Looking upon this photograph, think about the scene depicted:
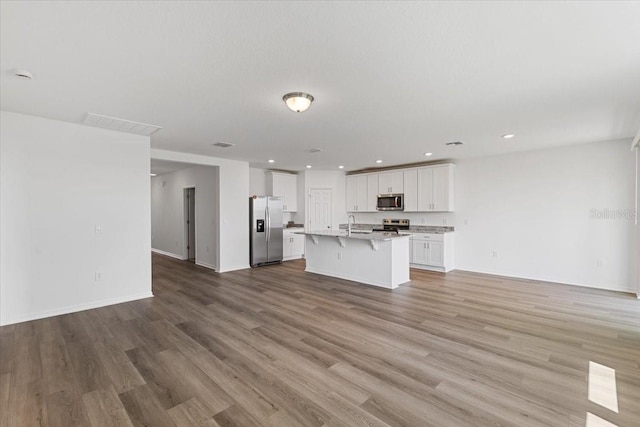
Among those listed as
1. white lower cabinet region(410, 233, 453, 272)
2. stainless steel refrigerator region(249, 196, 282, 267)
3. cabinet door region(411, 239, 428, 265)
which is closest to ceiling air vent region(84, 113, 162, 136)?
stainless steel refrigerator region(249, 196, 282, 267)

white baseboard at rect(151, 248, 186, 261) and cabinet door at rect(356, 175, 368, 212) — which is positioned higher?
cabinet door at rect(356, 175, 368, 212)

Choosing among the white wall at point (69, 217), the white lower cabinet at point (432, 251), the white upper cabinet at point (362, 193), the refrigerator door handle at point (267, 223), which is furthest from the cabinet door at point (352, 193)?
the white wall at point (69, 217)

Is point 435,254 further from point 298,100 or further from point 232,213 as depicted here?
point 298,100

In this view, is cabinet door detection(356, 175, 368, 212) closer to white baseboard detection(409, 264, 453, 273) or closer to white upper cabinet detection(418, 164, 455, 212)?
white upper cabinet detection(418, 164, 455, 212)

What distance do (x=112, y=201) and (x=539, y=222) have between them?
7.61 m

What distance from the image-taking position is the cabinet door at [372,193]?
8.04m

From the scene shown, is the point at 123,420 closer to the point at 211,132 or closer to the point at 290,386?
the point at 290,386

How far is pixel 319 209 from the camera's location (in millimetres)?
8648

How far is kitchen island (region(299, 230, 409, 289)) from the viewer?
5.21 meters

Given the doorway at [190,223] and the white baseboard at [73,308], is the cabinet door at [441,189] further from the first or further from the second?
the doorway at [190,223]

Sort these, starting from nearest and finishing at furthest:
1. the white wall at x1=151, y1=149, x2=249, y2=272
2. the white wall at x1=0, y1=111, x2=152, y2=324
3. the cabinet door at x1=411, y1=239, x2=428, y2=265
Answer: the white wall at x1=0, y1=111, x2=152, y2=324 → the white wall at x1=151, y1=149, x2=249, y2=272 → the cabinet door at x1=411, y1=239, x2=428, y2=265

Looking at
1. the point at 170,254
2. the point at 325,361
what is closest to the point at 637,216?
the point at 325,361

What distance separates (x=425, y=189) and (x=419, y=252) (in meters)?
1.53

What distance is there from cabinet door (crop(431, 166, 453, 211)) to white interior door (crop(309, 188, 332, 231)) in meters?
3.06
